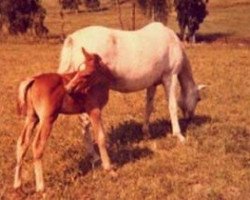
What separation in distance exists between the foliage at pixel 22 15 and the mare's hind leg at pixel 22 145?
4453cm

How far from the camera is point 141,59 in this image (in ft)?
40.5

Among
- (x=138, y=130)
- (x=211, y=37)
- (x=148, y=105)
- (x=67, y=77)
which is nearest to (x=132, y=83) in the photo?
(x=148, y=105)

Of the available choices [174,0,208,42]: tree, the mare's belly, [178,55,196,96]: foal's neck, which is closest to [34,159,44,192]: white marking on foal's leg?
the mare's belly

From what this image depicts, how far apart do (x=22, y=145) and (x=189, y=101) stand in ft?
17.5

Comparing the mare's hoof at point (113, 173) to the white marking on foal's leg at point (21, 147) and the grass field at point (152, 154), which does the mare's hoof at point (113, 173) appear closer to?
the grass field at point (152, 154)

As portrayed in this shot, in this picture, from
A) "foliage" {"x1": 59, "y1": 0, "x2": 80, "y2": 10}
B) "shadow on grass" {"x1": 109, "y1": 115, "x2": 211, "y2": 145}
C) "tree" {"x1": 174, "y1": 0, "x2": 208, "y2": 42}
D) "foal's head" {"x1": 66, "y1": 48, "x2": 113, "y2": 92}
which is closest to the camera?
"foal's head" {"x1": 66, "y1": 48, "x2": 113, "y2": 92}

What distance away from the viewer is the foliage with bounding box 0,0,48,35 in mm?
54297

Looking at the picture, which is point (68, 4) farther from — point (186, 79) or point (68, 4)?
point (186, 79)

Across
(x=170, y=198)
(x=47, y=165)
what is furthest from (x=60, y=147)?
(x=170, y=198)

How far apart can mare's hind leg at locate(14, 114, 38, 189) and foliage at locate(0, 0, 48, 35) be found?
44533 mm

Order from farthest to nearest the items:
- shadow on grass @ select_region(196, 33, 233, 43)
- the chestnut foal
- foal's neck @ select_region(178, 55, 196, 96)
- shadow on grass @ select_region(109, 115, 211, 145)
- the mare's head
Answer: shadow on grass @ select_region(196, 33, 233, 43) → the mare's head → foal's neck @ select_region(178, 55, 196, 96) → shadow on grass @ select_region(109, 115, 211, 145) → the chestnut foal

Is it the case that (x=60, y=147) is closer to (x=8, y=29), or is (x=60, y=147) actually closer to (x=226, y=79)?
(x=226, y=79)

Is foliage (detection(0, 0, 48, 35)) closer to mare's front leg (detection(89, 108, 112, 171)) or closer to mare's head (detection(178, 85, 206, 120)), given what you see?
mare's head (detection(178, 85, 206, 120))

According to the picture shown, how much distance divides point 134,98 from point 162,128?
187 inches
